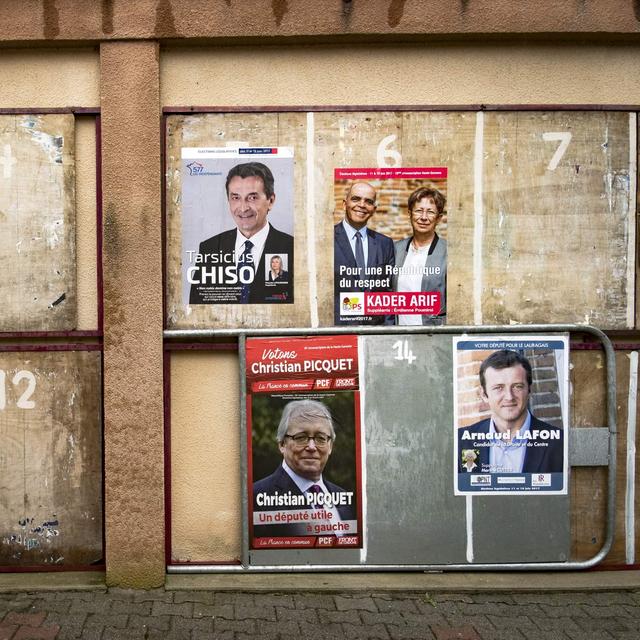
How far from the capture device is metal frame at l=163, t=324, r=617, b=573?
15.6 feet

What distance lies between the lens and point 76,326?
480 cm

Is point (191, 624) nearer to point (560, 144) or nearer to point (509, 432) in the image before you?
point (509, 432)

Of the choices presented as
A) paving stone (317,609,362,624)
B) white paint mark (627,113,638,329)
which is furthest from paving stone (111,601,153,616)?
white paint mark (627,113,638,329)

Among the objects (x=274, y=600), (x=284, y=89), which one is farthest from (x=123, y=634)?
(x=284, y=89)

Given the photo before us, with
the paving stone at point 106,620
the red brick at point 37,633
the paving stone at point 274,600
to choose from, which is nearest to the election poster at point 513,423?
the paving stone at point 274,600

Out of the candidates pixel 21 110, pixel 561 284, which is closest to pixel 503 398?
pixel 561 284

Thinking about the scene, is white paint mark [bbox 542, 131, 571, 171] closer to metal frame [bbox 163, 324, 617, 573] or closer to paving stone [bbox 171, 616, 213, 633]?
metal frame [bbox 163, 324, 617, 573]

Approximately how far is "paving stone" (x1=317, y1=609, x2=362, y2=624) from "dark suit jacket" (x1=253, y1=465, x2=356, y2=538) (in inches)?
23.1

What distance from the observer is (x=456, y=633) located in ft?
13.6

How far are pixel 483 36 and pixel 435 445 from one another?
2.76m

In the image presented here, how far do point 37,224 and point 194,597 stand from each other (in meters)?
2.67

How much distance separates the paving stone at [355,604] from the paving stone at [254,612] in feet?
1.36

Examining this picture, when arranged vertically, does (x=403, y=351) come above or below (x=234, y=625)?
above

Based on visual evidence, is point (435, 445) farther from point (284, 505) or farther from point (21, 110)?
point (21, 110)
